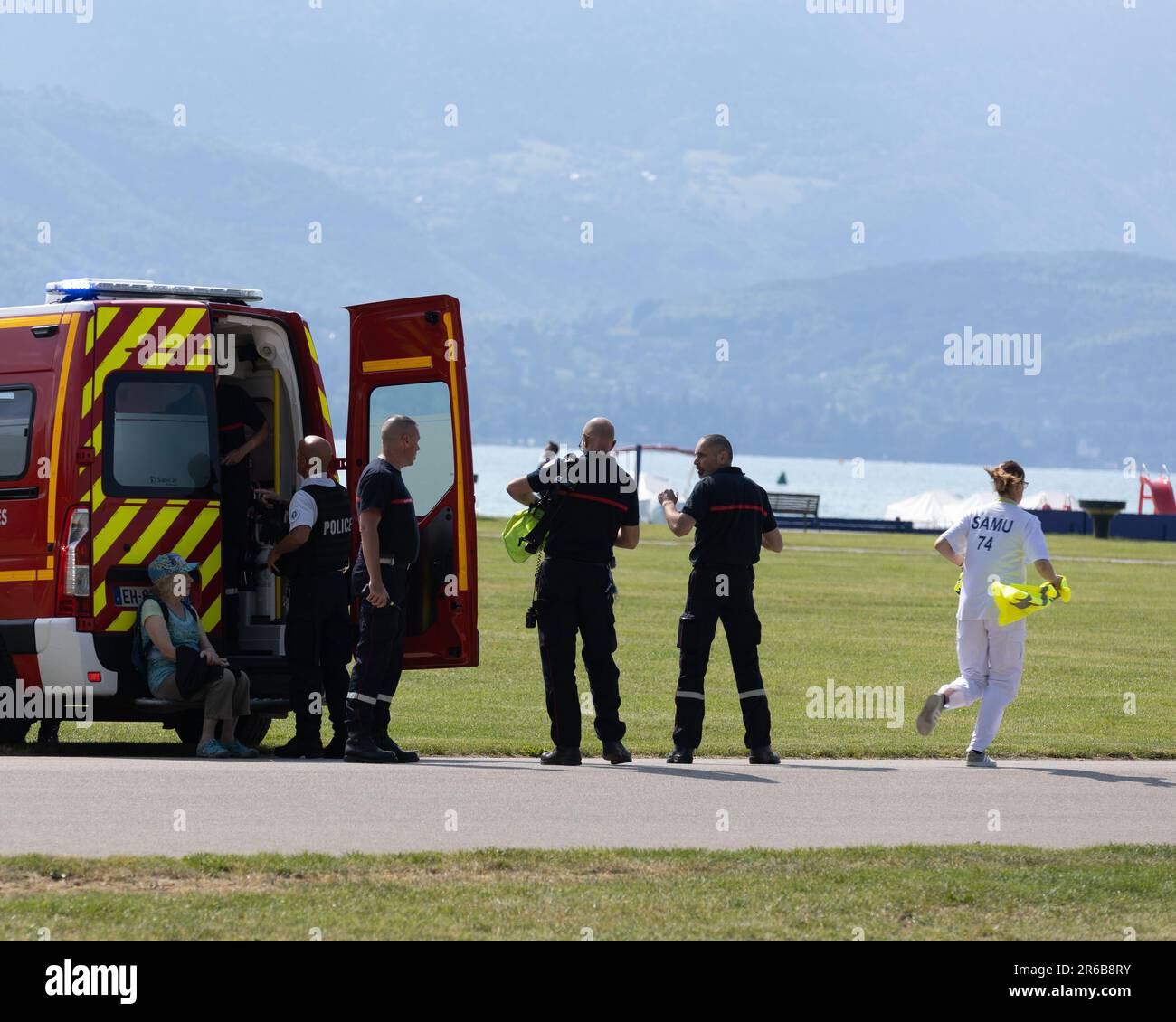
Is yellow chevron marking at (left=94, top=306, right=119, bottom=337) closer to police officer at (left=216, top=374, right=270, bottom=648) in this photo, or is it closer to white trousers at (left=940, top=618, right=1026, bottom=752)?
police officer at (left=216, top=374, right=270, bottom=648)

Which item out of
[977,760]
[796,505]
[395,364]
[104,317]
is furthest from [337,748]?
[796,505]

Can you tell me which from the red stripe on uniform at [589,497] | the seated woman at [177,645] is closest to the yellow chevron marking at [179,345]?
the seated woman at [177,645]

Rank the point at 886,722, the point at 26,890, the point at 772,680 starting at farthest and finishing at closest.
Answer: the point at 772,680
the point at 886,722
the point at 26,890

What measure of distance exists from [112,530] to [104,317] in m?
1.21

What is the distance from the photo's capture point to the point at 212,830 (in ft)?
26.5

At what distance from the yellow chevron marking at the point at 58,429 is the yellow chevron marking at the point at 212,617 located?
109 centimetres

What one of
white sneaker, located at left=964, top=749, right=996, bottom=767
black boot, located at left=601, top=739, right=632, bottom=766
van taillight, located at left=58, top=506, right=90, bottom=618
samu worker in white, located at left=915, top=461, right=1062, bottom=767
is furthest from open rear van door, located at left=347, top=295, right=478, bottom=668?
white sneaker, located at left=964, top=749, right=996, bottom=767

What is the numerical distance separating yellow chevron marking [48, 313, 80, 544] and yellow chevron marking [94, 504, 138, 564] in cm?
25

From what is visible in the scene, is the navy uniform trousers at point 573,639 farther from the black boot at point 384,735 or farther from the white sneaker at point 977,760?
the white sneaker at point 977,760

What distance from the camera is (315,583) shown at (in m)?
11.1
